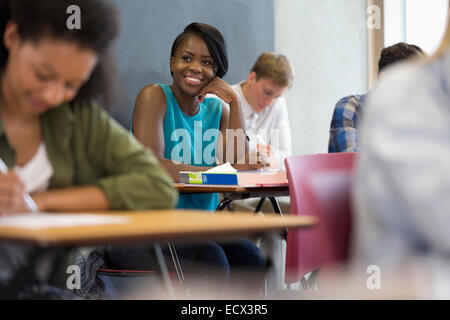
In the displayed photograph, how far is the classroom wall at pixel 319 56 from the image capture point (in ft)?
17.1

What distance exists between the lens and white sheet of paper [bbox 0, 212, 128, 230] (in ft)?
3.18

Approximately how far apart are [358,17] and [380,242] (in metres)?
4.94

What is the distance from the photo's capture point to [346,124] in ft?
9.51

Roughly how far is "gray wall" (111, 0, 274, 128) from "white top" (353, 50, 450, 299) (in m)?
2.63

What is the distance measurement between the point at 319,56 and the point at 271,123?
4.08 feet

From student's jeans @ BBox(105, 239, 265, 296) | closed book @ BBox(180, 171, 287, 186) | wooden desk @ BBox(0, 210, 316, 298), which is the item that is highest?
wooden desk @ BBox(0, 210, 316, 298)

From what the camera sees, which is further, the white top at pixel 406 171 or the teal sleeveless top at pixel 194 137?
the teal sleeveless top at pixel 194 137

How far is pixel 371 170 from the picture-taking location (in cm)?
83

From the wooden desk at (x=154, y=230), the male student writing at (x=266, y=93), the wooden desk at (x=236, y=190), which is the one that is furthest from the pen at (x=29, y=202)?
the male student writing at (x=266, y=93)

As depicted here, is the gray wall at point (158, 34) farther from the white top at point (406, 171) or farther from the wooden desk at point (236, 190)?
the white top at point (406, 171)

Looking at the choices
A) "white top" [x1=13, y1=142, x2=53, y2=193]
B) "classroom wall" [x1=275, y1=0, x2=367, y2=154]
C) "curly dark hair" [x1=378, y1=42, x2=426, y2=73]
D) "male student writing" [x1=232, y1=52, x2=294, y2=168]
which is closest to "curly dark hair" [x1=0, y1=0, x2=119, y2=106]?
"white top" [x1=13, y1=142, x2=53, y2=193]

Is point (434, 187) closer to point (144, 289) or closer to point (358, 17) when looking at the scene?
point (144, 289)

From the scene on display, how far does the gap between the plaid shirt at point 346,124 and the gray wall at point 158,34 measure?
1.23 metres

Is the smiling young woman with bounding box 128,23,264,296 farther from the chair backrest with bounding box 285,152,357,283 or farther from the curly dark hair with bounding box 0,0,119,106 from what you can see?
the curly dark hair with bounding box 0,0,119,106
